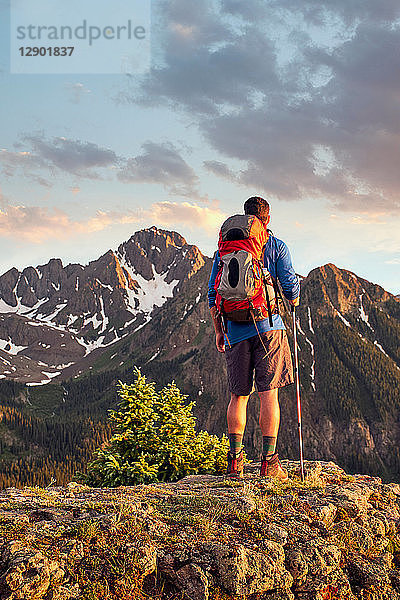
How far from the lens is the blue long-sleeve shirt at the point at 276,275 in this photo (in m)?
8.12

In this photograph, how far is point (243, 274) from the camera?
291 inches

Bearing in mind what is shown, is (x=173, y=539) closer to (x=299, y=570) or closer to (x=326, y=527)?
(x=299, y=570)

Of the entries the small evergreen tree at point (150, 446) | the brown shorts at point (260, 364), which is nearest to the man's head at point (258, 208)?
the brown shorts at point (260, 364)

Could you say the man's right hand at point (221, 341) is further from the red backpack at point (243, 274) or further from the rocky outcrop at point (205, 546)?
the rocky outcrop at point (205, 546)

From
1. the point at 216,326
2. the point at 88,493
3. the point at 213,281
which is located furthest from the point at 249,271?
the point at 88,493

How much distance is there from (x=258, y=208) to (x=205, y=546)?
573cm

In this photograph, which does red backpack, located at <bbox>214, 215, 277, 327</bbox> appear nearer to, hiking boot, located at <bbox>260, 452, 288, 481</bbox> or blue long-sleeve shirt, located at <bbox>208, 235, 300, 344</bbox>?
blue long-sleeve shirt, located at <bbox>208, 235, 300, 344</bbox>

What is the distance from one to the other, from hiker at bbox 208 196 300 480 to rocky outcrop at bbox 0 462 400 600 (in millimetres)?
1252

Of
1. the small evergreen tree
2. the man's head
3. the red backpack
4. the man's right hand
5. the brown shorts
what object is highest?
the man's head

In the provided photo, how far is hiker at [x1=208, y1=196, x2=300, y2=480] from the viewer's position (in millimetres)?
7707

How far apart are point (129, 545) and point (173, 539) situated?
56 centimetres

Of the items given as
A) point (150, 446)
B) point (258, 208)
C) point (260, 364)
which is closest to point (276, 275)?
point (258, 208)

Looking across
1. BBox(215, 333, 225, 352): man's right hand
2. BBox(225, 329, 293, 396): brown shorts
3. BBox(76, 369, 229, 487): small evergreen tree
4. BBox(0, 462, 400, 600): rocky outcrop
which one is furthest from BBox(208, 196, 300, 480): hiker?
BBox(76, 369, 229, 487): small evergreen tree

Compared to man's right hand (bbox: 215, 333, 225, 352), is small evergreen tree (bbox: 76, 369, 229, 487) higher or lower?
lower
